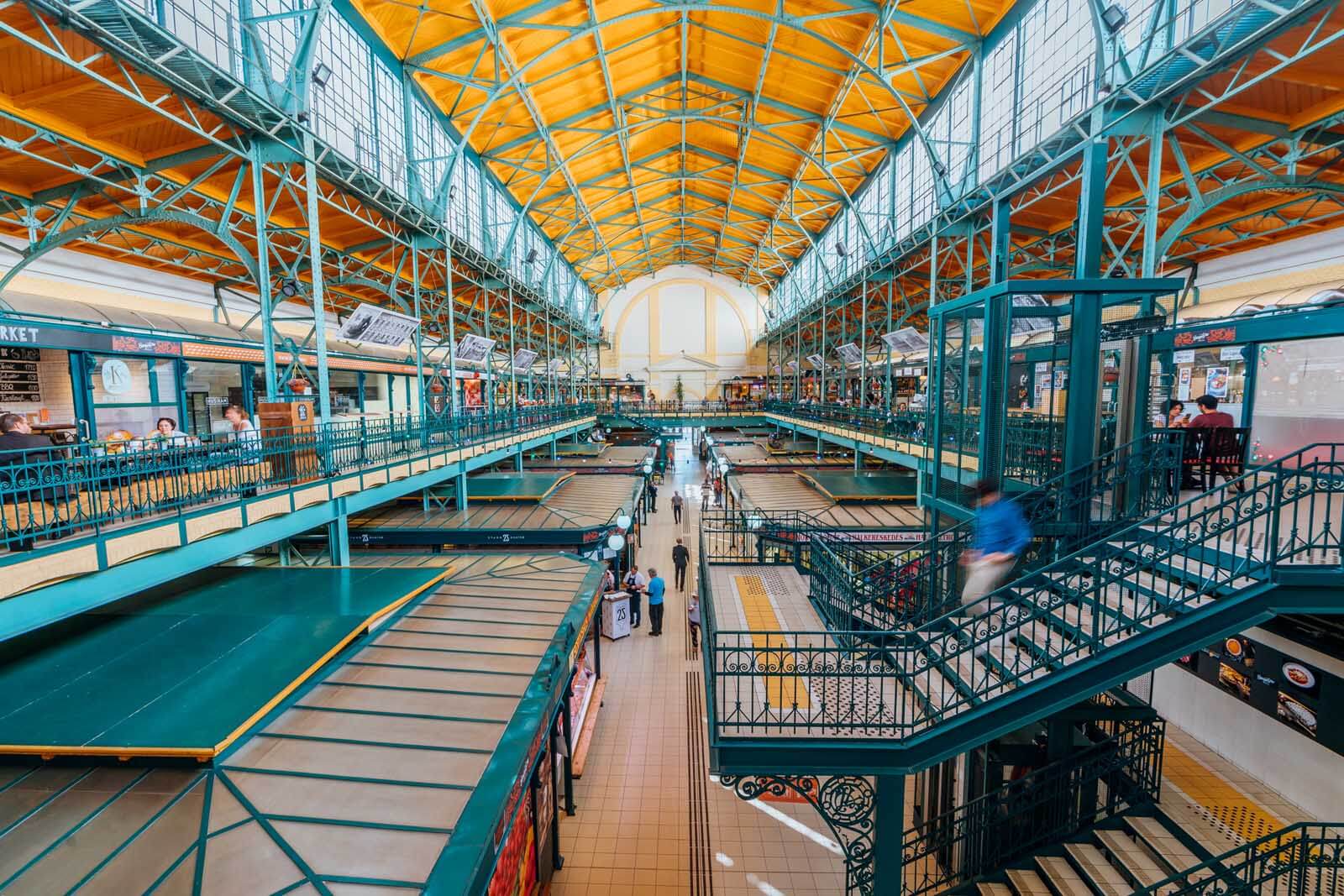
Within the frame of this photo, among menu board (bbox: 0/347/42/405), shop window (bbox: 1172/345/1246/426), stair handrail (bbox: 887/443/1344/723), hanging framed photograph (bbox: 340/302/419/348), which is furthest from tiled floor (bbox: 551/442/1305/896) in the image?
menu board (bbox: 0/347/42/405)

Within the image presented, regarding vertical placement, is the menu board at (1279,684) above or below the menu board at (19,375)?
below

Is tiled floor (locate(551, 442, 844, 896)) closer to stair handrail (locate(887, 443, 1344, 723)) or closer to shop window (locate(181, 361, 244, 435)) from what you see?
stair handrail (locate(887, 443, 1344, 723))

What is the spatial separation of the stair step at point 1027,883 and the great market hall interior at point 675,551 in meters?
0.05

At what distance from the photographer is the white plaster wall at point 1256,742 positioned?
6.62 m

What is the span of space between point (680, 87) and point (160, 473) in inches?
1066

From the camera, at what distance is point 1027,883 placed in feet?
18.7


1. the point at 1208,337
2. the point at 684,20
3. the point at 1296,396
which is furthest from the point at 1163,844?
the point at 684,20

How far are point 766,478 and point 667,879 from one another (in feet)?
54.2

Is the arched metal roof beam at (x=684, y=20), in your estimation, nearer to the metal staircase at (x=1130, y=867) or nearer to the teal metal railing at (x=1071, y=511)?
the teal metal railing at (x=1071, y=511)

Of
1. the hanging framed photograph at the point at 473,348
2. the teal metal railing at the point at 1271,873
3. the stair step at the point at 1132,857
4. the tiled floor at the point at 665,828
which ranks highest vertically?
the hanging framed photograph at the point at 473,348

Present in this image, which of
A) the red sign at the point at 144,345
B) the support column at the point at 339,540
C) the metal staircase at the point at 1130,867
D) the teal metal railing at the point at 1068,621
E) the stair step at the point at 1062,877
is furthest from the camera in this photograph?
the red sign at the point at 144,345

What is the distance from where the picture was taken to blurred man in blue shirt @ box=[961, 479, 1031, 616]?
5.63 m

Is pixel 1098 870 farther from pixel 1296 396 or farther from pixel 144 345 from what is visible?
pixel 144 345

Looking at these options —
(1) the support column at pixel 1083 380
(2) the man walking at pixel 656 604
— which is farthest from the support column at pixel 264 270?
(1) the support column at pixel 1083 380
